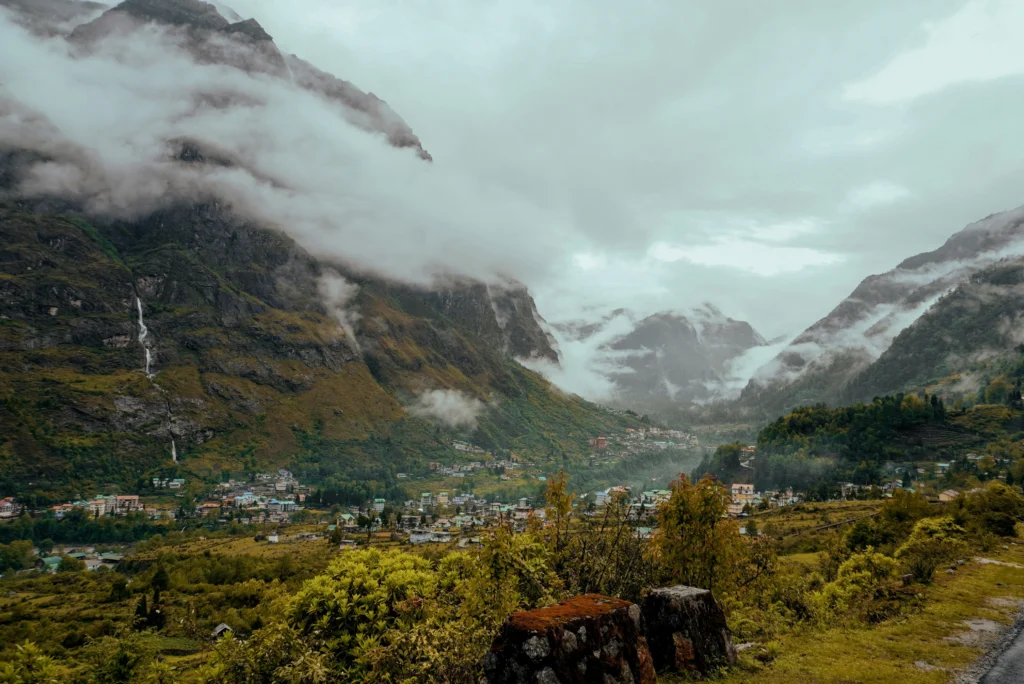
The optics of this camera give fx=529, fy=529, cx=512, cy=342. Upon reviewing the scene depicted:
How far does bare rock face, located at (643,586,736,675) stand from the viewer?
46.7 feet

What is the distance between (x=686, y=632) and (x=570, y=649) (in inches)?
242

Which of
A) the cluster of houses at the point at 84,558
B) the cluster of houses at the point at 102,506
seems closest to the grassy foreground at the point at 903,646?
the cluster of houses at the point at 84,558

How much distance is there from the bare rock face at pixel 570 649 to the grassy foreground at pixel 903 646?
4826mm

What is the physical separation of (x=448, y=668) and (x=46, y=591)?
86.8 metres

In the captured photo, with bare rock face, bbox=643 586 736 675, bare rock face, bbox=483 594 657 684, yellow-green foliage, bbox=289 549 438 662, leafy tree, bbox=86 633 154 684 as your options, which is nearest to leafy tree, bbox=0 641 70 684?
leafy tree, bbox=86 633 154 684

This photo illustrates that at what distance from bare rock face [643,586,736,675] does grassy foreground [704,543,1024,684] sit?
0.63m

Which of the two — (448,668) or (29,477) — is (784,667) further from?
(29,477)

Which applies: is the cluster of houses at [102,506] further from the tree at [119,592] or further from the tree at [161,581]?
the tree at [161,581]

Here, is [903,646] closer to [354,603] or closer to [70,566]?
[354,603]

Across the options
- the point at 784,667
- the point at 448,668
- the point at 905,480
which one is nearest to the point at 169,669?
the point at 448,668

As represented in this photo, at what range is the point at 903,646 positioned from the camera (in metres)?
16.2

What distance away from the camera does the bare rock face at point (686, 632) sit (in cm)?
1424

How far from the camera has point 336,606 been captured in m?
13.6

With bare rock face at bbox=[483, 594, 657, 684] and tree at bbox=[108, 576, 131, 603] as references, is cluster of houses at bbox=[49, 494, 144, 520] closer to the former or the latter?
tree at bbox=[108, 576, 131, 603]
